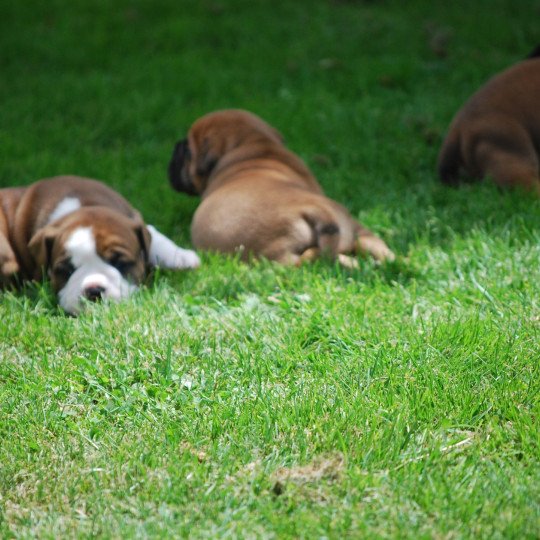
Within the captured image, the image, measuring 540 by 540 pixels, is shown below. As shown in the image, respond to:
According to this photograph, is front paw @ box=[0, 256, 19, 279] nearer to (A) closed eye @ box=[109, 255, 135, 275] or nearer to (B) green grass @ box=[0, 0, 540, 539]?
(B) green grass @ box=[0, 0, 540, 539]

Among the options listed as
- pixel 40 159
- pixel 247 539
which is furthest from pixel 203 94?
pixel 247 539

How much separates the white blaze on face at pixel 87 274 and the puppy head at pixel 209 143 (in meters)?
1.88

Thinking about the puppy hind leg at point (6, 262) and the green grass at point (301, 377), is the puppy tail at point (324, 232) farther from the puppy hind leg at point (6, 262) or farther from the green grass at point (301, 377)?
the puppy hind leg at point (6, 262)

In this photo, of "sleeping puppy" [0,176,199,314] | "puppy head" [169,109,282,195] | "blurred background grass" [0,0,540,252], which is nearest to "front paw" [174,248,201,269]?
"sleeping puppy" [0,176,199,314]

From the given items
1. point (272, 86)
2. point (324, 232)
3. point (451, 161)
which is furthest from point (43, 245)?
point (272, 86)

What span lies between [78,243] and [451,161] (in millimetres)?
3325

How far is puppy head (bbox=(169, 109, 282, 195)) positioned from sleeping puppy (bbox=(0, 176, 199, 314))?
3.55 feet

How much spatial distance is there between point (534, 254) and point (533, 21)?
7305mm

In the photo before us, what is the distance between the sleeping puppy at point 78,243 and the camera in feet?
16.2

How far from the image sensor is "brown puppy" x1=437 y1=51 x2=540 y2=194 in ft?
21.5

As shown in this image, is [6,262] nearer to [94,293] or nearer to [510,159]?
[94,293]

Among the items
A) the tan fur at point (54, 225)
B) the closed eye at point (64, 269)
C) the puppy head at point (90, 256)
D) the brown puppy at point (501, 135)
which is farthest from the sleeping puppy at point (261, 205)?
the brown puppy at point (501, 135)

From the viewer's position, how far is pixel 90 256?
498cm

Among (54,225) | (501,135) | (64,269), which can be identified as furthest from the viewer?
(501,135)
